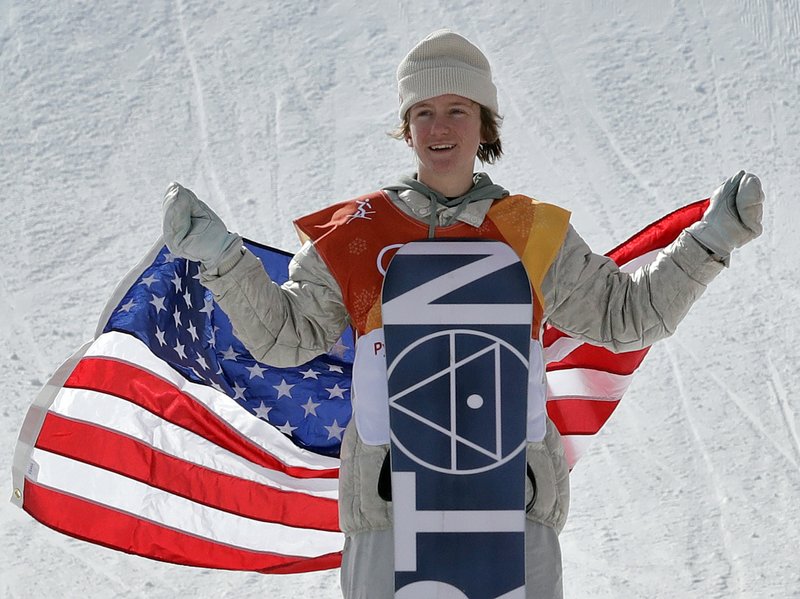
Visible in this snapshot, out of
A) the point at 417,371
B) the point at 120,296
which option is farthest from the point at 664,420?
the point at 417,371

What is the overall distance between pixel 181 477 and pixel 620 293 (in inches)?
58.1

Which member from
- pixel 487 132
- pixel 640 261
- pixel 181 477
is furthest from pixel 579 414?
pixel 487 132

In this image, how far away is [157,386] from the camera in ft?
12.2

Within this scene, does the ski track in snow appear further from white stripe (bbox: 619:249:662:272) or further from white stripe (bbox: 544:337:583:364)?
white stripe (bbox: 619:249:662:272)

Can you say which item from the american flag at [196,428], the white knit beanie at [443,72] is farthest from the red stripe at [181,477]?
the white knit beanie at [443,72]

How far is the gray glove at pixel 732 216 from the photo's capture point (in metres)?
2.77

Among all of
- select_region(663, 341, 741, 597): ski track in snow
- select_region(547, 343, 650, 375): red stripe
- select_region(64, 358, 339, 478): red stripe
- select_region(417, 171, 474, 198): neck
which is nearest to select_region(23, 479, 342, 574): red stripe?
select_region(64, 358, 339, 478): red stripe

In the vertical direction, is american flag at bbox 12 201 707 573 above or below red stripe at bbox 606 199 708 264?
below

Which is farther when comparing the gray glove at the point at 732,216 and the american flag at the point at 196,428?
the american flag at the point at 196,428

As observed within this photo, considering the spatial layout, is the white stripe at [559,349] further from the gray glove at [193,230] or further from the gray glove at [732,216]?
the gray glove at [193,230]

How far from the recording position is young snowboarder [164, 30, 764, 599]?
2.77 m

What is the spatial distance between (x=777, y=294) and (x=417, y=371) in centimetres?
406

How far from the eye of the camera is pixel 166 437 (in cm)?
379

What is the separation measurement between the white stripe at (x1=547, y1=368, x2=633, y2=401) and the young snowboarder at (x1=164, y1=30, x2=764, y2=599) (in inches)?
40.2
